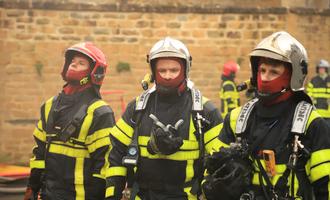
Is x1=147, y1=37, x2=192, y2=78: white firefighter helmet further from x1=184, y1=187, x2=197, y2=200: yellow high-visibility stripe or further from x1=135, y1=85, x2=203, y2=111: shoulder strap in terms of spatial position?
x1=184, y1=187, x2=197, y2=200: yellow high-visibility stripe

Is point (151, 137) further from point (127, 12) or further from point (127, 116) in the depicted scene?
point (127, 12)

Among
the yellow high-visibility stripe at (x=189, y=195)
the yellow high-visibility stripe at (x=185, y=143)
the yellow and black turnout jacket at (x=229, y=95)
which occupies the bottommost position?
the yellow and black turnout jacket at (x=229, y=95)

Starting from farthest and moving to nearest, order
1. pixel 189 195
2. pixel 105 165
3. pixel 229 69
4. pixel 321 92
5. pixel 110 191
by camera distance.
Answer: pixel 229 69 < pixel 321 92 < pixel 105 165 < pixel 110 191 < pixel 189 195

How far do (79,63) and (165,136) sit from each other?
1.40m

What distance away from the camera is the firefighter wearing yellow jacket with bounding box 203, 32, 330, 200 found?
334 cm

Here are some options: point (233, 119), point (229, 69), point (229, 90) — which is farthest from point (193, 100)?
point (229, 69)

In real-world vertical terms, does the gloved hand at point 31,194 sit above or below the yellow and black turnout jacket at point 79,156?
below

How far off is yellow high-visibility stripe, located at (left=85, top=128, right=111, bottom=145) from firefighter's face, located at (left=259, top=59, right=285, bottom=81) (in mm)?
1723

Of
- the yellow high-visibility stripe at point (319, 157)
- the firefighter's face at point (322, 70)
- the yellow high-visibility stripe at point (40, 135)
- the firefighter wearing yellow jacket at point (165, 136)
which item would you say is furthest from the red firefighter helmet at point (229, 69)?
the yellow high-visibility stripe at point (319, 157)

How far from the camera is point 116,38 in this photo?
13.3m

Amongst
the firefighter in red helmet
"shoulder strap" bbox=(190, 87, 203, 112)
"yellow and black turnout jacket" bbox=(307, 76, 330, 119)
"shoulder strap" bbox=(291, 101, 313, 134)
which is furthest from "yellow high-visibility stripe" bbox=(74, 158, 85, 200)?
"yellow and black turnout jacket" bbox=(307, 76, 330, 119)

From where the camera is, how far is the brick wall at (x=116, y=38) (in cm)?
1282

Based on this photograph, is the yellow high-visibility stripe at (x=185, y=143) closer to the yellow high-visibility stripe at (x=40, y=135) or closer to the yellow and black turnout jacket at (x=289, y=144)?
the yellow and black turnout jacket at (x=289, y=144)

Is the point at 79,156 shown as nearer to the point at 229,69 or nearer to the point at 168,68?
the point at 168,68
